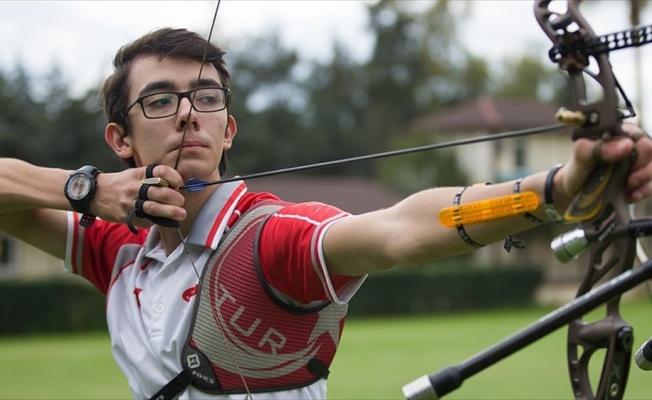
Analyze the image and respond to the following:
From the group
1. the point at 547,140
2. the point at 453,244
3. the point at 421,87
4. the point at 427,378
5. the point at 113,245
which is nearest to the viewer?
the point at 427,378

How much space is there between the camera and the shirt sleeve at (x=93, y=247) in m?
2.90

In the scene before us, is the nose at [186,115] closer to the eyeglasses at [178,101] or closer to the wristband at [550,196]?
the eyeglasses at [178,101]

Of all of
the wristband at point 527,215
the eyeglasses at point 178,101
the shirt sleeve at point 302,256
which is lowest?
the shirt sleeve at point 302,256

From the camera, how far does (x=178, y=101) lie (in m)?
2.51

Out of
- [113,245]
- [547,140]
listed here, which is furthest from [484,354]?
[547,140]

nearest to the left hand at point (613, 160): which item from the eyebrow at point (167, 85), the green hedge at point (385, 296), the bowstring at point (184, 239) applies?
the bowstring at point (184, 239)

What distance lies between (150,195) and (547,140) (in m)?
36.7

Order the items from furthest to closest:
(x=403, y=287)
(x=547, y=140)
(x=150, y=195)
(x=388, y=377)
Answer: (x=547, y=140) < (x=403, y=287) < (x=388, y=377) < (x=150, y=195)

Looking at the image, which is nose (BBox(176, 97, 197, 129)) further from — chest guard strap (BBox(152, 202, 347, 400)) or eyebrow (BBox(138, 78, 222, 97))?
chest guard strap (BBox(152, 202, 347, 400))

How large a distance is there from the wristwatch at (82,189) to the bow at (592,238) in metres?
1.34

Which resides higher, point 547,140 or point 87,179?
point 87,179

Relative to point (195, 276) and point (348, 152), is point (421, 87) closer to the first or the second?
point (348, 152)

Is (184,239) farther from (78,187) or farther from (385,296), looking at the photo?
(385,296)

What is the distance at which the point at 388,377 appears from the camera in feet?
36.9
